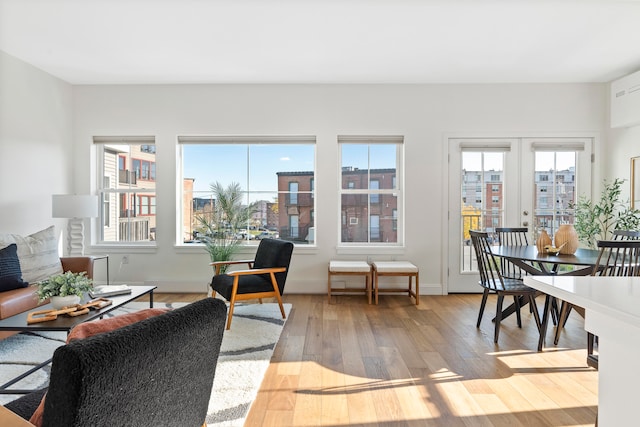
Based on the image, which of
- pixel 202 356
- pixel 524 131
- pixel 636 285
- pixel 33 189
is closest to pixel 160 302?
pixel 33 189

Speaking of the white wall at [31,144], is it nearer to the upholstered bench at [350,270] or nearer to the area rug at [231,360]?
the area rug at [231,360]

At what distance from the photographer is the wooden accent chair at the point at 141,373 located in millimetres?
750

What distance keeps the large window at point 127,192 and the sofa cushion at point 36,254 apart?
4.74ft

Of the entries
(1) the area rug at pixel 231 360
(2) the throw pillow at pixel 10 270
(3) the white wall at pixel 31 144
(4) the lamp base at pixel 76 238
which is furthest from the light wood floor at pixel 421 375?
(3) the white wall at pixel 31 144

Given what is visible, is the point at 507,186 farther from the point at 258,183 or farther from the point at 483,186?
the point at 258,183

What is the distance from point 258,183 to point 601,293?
177 inches

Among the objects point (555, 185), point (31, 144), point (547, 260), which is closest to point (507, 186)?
point (555, 185)

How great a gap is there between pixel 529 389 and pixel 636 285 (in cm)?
172

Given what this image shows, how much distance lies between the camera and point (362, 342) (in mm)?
3066

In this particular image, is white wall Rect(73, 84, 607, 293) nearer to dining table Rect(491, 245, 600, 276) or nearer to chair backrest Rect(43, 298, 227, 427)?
dining table Rect(491, 245, 600, 276)

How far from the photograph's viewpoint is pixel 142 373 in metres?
0.88

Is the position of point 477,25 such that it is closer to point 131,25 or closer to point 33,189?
point 131,25

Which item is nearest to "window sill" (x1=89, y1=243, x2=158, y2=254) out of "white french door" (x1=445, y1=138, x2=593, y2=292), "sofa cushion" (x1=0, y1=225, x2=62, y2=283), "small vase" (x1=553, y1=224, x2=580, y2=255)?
"sofa cushion" (x1=0, y1=225, x2=62, y2=283)

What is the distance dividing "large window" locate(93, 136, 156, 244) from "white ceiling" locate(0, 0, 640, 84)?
93 cm
